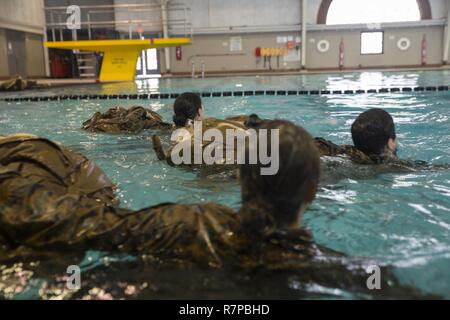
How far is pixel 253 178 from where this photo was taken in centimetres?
196

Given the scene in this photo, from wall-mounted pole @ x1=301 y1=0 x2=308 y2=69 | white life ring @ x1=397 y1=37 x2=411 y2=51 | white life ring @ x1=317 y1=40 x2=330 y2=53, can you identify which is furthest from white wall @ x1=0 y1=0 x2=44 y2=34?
white life ring @ x1=397 y1=37 x2=411 y2=51

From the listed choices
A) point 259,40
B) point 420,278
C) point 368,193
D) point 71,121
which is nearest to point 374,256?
point 420,278

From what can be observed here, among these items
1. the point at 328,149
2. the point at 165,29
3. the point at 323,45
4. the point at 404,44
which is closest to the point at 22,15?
the point at 165,29

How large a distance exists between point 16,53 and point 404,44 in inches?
762

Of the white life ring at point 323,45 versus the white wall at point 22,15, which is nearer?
the white wall at point 22,15

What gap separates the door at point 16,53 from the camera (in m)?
21.3

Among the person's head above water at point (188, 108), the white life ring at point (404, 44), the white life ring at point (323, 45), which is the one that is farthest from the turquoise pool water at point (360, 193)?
the white life ring at point (404, 44)

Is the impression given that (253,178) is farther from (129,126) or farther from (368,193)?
(129,126)

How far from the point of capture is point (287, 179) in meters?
1.89

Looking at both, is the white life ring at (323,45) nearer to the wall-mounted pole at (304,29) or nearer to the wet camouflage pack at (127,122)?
the wall-mounted pole at (304,29)

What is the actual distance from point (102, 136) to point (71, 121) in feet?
7.27

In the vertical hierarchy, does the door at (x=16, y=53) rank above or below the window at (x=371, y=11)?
below

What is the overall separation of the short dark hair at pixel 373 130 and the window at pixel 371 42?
22955mm

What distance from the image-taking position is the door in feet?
69.8
